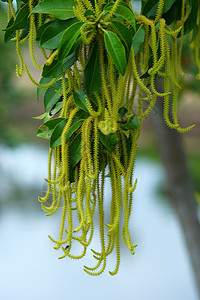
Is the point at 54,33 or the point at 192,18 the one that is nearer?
the point at 54,33

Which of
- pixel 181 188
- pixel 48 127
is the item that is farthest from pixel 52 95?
pixel 181 188

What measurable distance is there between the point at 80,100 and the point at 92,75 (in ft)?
0.10

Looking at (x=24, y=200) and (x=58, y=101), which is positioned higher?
(x=24, y=200)

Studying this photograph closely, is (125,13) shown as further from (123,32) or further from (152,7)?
(152,7)

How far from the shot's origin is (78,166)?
1.62ft

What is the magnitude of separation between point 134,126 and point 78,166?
8 cm

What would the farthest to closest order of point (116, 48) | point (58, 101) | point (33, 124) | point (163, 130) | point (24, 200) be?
point (33, 124) < point (24, 200) < point (163, 130) < point (58, 101) < point (116, 48)

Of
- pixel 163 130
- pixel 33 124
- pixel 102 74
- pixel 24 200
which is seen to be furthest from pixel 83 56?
pixel 33 124

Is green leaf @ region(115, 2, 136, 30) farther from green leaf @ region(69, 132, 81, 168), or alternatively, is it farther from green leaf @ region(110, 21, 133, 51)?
green leaf @ region(69, 132, 81, 168)

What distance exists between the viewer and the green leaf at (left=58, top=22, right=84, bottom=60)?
1.34 feet

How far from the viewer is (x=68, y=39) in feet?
1.34

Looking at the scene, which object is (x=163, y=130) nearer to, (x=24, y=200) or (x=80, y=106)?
(x=80, y=106)

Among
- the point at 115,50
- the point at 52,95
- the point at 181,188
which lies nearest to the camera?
the point at 115,50

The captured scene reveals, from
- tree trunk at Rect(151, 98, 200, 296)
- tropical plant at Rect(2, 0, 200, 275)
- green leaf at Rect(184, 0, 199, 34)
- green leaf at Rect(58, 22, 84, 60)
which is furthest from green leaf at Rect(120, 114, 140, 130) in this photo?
tree trunk at Rect(151, 98, 200, 296)
